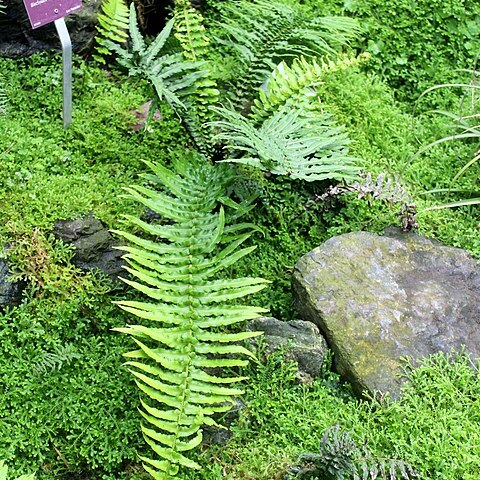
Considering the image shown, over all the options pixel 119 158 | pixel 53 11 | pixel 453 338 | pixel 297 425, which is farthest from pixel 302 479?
pixel 53 11

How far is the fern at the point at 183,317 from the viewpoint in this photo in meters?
3.14

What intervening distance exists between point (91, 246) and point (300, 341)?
3.98 ft

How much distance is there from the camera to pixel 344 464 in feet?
10.1

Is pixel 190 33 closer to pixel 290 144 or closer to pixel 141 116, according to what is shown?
pixel 141 116

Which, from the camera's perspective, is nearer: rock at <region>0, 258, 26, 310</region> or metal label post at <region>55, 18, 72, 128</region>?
rock at <region>0, 258, 26, 310</region>

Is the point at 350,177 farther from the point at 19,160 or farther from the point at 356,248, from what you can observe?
the point at 19,160

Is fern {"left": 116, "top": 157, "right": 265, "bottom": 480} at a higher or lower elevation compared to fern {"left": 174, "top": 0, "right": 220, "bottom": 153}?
lower

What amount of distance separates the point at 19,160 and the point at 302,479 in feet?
7.67

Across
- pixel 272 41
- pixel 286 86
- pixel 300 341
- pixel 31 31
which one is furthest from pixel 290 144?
pixel 31 31

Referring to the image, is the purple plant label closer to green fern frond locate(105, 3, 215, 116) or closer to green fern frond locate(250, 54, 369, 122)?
green fern frond locate(105, 3, 215, 116)

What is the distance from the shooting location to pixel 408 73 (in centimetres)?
568

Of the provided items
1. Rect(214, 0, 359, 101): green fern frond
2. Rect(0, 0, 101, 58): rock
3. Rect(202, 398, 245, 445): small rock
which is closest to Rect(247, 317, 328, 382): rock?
Rect(202, 398, 245, 445): small rock

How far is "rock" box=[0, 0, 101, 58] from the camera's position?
14.9ft

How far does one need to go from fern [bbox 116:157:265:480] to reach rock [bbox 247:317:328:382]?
8.5 inches
